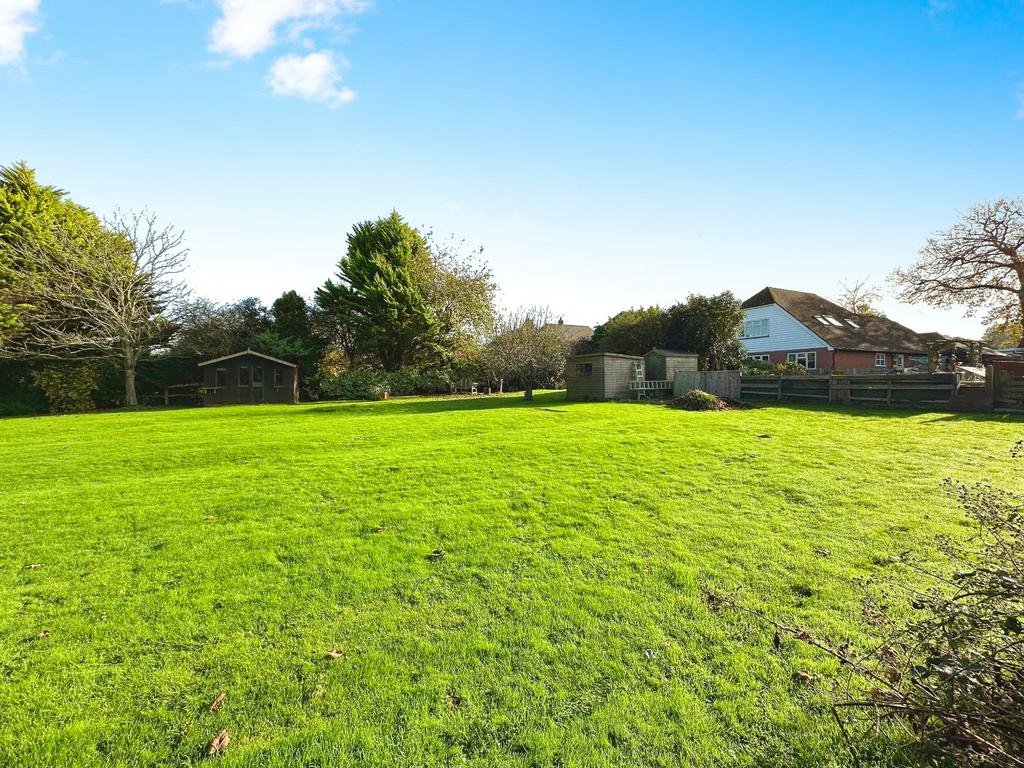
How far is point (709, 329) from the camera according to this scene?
2594 centimetres

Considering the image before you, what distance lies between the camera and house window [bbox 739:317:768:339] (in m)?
38.2

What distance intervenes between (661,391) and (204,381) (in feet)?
84.2

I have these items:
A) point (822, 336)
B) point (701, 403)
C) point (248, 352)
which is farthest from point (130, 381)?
point (822, 336)

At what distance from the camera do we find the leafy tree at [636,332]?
27625mm

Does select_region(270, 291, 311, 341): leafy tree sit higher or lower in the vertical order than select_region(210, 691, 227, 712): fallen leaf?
higher

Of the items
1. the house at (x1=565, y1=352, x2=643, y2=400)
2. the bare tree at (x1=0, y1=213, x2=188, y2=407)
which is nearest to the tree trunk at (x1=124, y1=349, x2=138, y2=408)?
the bare tree at (x1=0, y1=213, x2=188, y2=407)

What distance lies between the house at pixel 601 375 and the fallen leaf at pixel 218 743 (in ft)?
63.7

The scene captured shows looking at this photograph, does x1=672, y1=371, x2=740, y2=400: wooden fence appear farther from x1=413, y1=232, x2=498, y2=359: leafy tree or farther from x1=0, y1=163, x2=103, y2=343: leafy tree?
x1=0, y1=163, x2=103, y2=343: leafy tree

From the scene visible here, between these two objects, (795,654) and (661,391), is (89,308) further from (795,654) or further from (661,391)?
(795,654)

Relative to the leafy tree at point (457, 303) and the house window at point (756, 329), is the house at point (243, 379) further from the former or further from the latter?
the house window at point (756, 329)

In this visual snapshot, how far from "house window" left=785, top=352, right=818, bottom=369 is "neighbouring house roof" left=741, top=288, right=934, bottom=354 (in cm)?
139

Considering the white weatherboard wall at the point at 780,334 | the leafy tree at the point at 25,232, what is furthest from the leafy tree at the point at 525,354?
the leafy tree at the point at 25,232

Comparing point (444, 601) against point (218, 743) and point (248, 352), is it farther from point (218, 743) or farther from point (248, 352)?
point (248, 352)

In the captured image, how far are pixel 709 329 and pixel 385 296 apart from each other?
19881 millimetres
